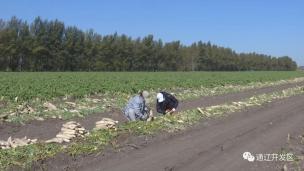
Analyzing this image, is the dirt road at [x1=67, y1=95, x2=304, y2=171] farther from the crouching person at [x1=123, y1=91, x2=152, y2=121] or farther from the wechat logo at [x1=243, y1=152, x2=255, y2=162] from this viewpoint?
the crouching person at [x1=123, y1=91, x2=152, y2=121]

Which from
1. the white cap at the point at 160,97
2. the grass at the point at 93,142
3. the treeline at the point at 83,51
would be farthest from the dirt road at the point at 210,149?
the treeline at the point at 83,51

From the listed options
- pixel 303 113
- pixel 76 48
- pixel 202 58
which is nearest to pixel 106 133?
pixel 303 113

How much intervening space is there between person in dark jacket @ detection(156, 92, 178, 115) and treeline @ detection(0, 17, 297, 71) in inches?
2584

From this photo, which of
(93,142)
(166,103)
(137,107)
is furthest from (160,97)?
(93,142)

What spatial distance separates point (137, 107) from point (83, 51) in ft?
262

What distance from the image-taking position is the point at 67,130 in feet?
36.7

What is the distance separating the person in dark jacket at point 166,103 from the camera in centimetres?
1486

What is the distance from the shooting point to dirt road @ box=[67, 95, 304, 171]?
8203mm

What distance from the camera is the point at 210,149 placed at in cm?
982

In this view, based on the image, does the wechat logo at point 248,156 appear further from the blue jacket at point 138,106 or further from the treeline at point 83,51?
the treeline at point 83,51

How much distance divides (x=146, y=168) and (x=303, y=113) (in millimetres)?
12721

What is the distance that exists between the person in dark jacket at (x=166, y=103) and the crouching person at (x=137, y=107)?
1.34 meters

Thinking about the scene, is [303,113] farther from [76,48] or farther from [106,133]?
[76,48]

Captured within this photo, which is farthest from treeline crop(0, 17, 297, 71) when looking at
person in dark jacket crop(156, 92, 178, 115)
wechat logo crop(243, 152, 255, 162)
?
wechat logo crop(243, 152, 255, 162)
